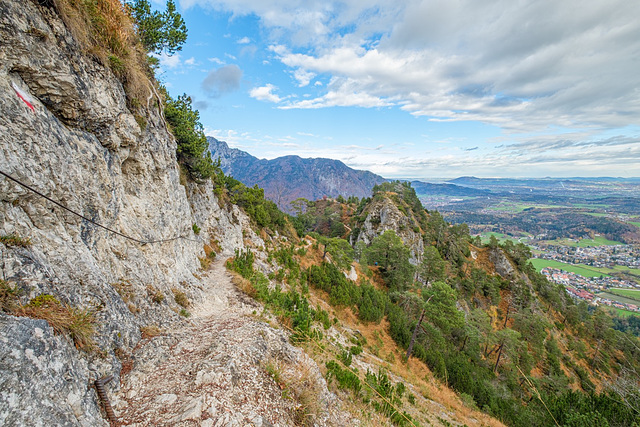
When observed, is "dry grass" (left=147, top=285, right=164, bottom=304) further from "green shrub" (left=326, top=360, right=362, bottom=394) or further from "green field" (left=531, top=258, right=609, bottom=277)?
"green field" (left=531, top=258, right=609, bottom=277)

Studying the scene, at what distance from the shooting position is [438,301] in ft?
58.9

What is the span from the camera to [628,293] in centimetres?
10169

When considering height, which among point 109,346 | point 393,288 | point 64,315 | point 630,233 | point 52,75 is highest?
point 52,75

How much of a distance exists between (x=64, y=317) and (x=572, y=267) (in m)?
186

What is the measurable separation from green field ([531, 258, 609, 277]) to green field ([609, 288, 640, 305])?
1395 cm

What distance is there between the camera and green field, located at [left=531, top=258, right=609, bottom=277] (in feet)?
399

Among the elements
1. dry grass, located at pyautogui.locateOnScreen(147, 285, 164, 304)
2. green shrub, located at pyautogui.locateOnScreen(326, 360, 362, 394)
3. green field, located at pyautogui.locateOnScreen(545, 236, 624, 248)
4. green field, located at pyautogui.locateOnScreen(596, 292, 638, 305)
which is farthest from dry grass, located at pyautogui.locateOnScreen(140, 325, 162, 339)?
green field, located at pyautogui.locateOnScreen(545, 236, 624, 248)

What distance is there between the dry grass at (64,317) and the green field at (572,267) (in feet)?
535

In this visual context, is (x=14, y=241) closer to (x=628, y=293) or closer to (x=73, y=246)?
(x=73, y=246)

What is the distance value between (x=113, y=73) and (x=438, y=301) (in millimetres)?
21517

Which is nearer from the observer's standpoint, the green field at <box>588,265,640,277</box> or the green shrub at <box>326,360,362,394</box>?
the green shrub at <box>326,360,362,394</box>

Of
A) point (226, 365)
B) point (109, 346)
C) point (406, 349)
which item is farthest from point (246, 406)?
point (406, 349)

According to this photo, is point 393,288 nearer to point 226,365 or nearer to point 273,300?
point 273,300

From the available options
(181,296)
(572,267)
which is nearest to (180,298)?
(181,296)
